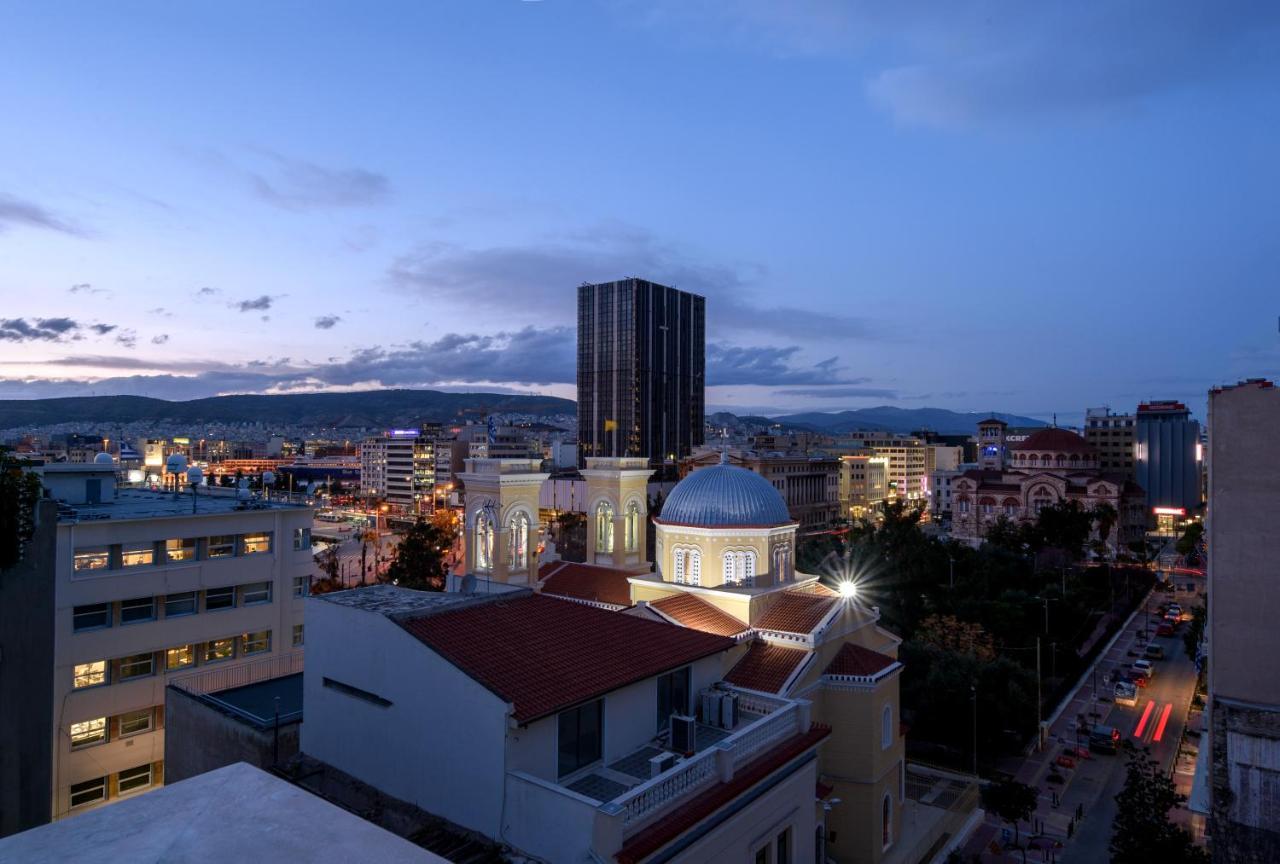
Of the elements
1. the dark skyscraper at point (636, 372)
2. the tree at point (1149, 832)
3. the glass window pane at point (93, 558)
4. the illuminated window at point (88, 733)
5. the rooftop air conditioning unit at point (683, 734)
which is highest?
the dark skyscraper at point (636, 372)

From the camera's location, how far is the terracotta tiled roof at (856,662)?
1992 centimetres

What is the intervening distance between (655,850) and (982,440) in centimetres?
13396

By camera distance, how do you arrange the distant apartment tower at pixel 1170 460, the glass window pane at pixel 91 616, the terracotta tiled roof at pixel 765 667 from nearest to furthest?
the terracotta tiled roof at pixel 765 667
the glass window pane at pixel 91 616
the distant apartment tower at pixel 1170 460

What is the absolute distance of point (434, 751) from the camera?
41.1 ft

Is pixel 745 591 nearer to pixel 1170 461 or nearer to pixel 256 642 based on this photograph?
pixel 256 642

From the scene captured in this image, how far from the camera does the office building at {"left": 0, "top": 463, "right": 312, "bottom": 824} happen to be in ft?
66.7

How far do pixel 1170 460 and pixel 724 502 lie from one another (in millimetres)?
112144

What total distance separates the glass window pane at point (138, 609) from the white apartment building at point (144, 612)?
0.10 ft

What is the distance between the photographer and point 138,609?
75.4 ft

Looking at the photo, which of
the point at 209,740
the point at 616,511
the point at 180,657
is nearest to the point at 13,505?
the point at 209,740

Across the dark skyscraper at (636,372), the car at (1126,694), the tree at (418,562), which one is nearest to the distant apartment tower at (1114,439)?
the dark skyscraper at (636,372)

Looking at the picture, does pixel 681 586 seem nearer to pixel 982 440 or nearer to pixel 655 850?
pixel 655 850

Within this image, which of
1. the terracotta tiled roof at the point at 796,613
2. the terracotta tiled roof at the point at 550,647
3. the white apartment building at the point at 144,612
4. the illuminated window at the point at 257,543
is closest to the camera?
the terracotta tiled roof at the point at 550,647

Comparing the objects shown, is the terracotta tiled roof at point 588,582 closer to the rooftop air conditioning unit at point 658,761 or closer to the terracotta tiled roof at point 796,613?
the terracotta tiled roof at point 796,613
